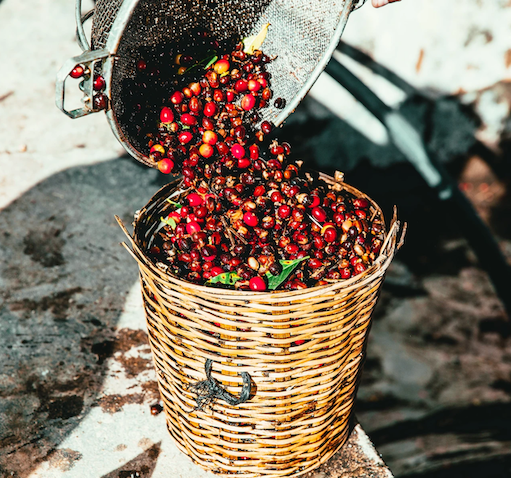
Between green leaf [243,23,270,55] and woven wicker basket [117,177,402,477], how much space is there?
2.35ft

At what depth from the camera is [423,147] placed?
3375mm

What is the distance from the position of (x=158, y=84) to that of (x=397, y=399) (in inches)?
104

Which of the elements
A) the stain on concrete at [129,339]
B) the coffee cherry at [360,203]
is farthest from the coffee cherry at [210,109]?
the stain on concrete at [129,339]

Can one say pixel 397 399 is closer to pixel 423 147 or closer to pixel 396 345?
pixel 396 345

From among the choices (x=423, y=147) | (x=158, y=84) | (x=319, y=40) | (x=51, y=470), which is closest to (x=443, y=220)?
(x=423, y=147)

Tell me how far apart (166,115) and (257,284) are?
719 millimetres

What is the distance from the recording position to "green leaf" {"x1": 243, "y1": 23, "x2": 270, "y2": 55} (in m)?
1.91

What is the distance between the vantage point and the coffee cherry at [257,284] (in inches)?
55.0

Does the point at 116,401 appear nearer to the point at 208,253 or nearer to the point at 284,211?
the point at 208,253

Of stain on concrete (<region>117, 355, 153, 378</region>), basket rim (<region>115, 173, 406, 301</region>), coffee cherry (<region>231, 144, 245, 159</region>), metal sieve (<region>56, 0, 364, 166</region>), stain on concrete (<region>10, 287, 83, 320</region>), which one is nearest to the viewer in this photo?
basket rim (<region>115, 173, 406, 301</region>)

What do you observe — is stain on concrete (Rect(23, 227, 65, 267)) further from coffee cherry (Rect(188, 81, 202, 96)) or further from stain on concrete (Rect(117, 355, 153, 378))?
coffee cherry (Rect(188, 81, 202, 96))

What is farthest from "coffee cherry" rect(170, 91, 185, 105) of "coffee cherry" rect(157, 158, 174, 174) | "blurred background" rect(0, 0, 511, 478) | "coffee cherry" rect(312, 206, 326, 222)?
"blurred background" rect(0, 0, 511, 478)

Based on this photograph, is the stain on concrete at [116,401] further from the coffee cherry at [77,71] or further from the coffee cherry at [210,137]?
the coffee cherry at [77,71]

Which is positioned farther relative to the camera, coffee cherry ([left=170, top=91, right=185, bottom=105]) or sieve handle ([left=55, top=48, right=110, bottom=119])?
coffee cherry ([left=170, top=91, right=185, bottom=105])
